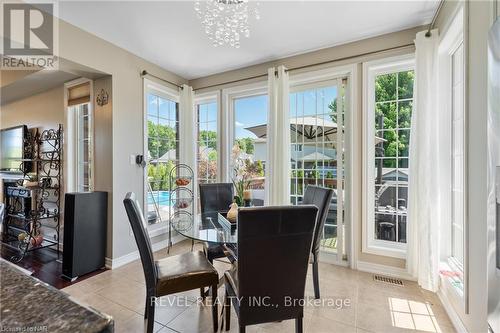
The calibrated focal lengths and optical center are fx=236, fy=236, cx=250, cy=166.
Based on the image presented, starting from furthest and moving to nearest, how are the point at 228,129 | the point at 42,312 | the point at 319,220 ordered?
the point at 228,129 < the point at 319,220 < the point at 42,312

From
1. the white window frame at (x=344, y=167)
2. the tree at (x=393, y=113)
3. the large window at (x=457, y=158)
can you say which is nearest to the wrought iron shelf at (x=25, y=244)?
the white window frame at (x=344, y=167)

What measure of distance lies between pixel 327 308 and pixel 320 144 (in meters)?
→ 1.91

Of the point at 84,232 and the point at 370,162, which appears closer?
the point at 84,232

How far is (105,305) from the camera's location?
7.09ft

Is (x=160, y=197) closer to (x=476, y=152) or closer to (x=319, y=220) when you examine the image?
(x=319, y=220)

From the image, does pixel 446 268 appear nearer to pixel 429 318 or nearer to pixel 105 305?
pixel 429 318

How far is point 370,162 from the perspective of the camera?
2.87 meters

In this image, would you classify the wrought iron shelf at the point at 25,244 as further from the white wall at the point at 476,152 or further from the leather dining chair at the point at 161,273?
the white wall at the point at 476,152

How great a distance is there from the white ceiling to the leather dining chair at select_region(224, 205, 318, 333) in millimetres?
2033

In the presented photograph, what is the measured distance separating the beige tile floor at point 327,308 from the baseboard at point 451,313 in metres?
0.05

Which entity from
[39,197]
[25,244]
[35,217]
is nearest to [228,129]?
[35,217]

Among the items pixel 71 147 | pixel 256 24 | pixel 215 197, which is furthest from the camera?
pixel 71 147

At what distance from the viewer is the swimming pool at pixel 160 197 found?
3613 mm

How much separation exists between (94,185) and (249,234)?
2.77 meters
